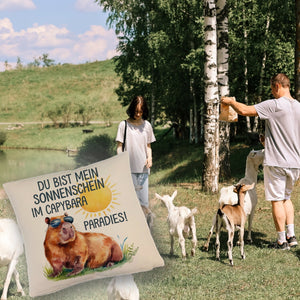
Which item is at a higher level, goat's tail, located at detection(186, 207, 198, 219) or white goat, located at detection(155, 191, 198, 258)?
goat's tail, located at detection(186, 207, 198, 219)

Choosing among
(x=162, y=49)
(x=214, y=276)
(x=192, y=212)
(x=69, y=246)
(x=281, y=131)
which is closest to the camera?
(x=69, y=246)

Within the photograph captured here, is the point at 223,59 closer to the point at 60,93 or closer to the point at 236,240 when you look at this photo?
the point at 236,240

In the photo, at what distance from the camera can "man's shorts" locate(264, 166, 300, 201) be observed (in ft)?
19.5

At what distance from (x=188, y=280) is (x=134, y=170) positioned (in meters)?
1.49

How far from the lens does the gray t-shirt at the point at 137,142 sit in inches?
218

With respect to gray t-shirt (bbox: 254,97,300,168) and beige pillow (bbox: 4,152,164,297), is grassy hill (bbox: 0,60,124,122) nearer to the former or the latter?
gray t-shirt (bbox: 254,97,300,168)

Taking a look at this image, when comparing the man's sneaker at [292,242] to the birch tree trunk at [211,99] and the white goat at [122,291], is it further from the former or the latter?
the birch tree trunk at [211,99]

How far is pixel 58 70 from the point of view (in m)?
71.1

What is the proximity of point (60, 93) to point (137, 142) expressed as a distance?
55721 millimetres

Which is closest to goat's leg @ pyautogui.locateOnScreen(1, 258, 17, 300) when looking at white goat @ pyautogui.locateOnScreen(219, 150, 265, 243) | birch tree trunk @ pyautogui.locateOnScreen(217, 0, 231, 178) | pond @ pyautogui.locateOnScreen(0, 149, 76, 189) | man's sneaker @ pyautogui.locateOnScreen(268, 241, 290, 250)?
pond @ pyautogui.locateOnScreen(0, 149, 76, 189)

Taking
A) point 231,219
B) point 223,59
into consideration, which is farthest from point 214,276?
point 223,59

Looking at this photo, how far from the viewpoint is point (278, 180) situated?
598cm

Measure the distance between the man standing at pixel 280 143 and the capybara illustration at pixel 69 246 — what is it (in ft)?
8.87

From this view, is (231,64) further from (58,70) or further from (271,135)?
(58,70)
